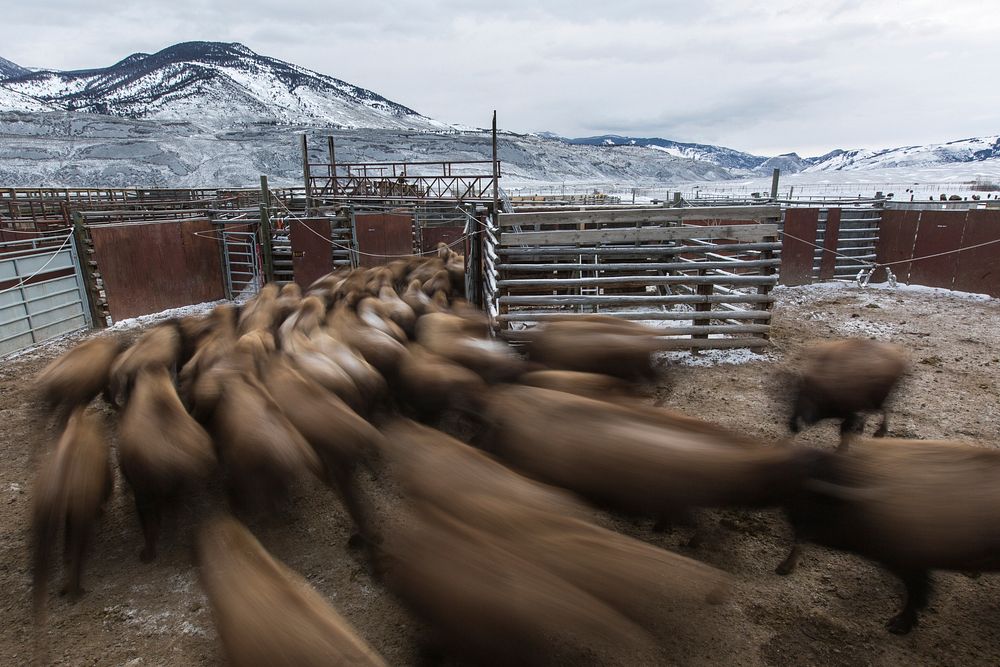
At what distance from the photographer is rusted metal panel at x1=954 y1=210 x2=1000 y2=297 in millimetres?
10781

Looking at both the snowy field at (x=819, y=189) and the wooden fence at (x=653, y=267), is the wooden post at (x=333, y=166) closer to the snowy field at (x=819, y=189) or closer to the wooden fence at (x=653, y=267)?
the snowy field at (x=819, y=189)

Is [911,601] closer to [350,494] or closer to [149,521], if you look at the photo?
[350,494]

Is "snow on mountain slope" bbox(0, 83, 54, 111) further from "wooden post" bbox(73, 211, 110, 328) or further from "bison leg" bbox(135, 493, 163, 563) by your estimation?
"bison leg" bbox(135, 493, 163, 563)

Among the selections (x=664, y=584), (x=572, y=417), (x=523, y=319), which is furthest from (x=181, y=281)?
(x=664, y=584)

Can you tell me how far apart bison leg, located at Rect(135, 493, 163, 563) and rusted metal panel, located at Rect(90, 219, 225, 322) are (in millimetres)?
8055

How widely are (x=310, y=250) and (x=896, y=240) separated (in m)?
13.6

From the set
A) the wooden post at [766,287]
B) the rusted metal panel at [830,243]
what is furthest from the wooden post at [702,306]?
the rusted metal panel at [830,243]

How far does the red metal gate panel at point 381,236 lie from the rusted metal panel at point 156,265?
3.10 m

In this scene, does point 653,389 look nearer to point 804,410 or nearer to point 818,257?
point 804,410

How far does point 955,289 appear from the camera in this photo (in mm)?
11578

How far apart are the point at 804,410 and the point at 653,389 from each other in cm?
133

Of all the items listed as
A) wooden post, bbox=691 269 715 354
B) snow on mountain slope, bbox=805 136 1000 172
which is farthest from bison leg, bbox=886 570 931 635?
snow on mountain slope, bbox=805 136 1000 172

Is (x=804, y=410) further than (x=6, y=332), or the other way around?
(x=6, y=332)

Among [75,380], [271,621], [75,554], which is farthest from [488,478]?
[75,380]
